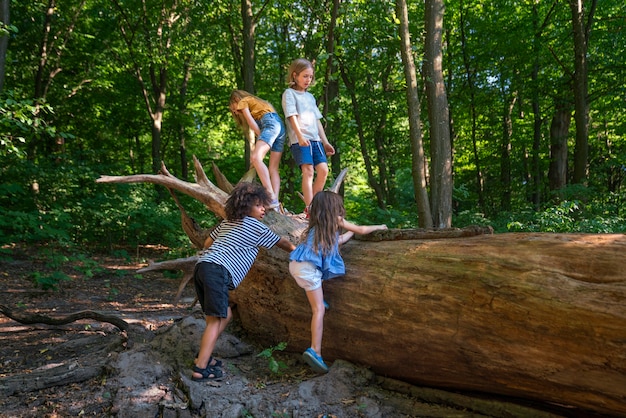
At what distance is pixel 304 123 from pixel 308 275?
230 centimetres

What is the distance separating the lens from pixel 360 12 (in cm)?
1010

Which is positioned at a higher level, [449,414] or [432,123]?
[432,123]

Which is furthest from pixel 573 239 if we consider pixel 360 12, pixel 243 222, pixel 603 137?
pixel 603 137

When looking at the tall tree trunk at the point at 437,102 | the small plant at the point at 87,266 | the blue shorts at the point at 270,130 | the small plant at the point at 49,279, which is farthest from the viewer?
the tall tree trunk at the point at 437,102

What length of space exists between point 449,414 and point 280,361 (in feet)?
5.57

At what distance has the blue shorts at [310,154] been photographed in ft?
18.4

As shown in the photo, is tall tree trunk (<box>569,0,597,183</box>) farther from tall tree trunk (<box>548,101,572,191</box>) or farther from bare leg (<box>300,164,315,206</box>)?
bare leg (<box>300,164,315,206</box>)

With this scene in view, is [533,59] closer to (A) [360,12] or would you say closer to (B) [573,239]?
(A) [360,12]

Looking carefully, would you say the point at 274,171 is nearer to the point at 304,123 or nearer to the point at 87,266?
the point at 304,123

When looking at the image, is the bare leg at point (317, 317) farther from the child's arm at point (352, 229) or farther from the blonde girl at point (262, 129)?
the blonde girl at point (262, 129)

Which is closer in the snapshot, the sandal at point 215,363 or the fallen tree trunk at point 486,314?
the fallen tree trunk at point 486,314

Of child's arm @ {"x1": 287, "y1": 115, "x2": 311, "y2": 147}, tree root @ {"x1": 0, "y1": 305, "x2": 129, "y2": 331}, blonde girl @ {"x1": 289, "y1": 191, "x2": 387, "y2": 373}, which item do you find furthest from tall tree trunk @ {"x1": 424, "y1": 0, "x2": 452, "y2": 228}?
tree root @ {"x1": 0, "y1": 305, "x2": 129, "y2": 331}

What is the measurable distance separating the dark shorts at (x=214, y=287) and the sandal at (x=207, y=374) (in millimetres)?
505

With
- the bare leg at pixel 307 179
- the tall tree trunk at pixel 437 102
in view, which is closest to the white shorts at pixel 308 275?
the bare leg at pixel 307 179
